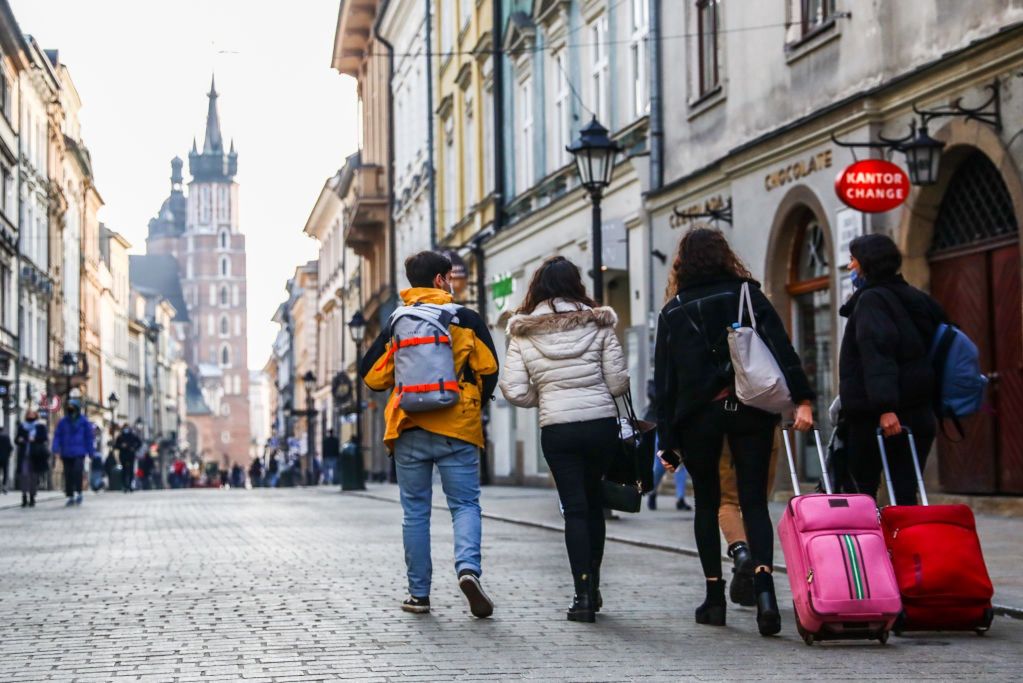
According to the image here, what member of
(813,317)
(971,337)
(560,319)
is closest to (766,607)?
(560,319)

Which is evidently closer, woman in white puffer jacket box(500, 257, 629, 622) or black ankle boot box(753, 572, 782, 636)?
black ankle boot box(753, 572, 782, 636)

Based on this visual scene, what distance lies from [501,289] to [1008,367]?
18781mm

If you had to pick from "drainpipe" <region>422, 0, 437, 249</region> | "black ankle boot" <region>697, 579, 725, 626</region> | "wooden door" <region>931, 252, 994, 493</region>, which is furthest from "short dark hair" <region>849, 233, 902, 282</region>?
"drainpipe" <region>422, 0, 437, 249</region>

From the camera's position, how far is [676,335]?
27.1ft

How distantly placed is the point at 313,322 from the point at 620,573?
3466 inches

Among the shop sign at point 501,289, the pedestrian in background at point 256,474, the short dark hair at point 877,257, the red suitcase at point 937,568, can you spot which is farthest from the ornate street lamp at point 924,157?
the pedestrian in background at point 256,474

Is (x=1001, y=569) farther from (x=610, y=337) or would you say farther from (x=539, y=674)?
(x=539, y=674)

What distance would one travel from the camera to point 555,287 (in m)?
8.75

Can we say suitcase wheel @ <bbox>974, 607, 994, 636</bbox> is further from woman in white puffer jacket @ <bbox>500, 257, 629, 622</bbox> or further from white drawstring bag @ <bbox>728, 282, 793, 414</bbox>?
woman in white puffer jacket @ <bbox>500, 257, 629, 622</bbox>

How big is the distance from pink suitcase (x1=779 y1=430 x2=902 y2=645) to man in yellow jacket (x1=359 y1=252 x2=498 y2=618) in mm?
1979

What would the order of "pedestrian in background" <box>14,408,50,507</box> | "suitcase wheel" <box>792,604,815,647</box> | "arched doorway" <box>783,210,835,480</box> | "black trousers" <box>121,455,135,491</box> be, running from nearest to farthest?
"suitcase wheel" <box>792,604,815,647</box>, "arched doorway" <box>783,210,835,480</box>, "pedestrian in background" <box>14,408,50,507</box>, "black trousers" <box>121,455,135,491</box>

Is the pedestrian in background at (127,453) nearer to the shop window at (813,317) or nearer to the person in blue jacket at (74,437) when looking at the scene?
the person in blue jacket at (74,437)

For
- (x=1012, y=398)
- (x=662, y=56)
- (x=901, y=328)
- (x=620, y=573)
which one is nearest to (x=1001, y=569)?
(x=620, y=573)

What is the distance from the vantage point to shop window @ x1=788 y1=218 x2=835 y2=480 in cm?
1956
